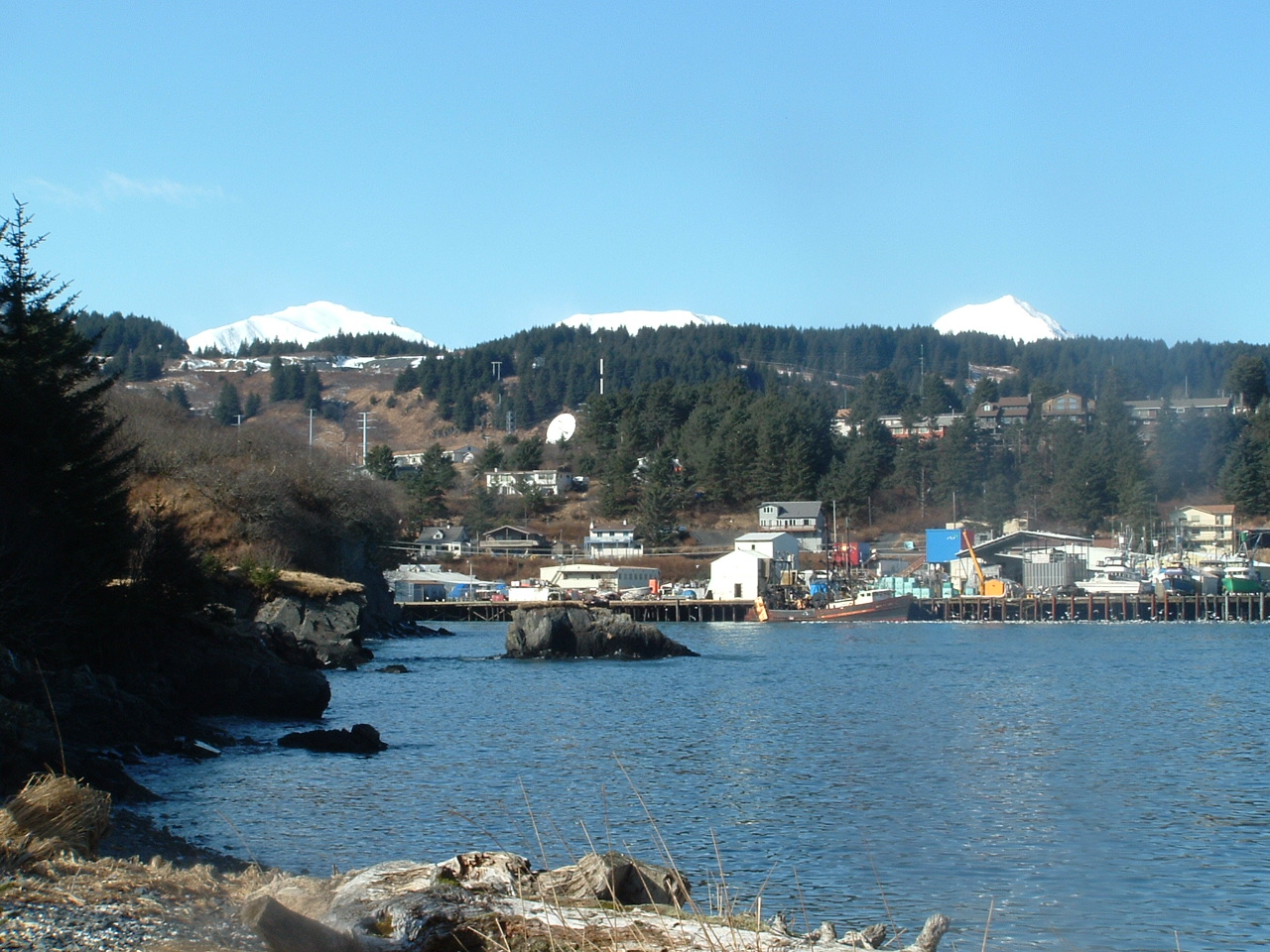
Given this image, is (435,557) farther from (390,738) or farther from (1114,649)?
(390,738)

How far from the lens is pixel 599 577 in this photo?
318ft

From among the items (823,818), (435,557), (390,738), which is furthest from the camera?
(435,557)

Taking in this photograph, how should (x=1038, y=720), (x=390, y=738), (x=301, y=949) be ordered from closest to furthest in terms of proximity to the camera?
(x=301, y=949), (x=390, y=738), (x=1038, y=720)

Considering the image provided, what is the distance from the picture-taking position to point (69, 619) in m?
22.1

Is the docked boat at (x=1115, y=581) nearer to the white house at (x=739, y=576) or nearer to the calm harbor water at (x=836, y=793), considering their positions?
the white house at (x=739, y=576)

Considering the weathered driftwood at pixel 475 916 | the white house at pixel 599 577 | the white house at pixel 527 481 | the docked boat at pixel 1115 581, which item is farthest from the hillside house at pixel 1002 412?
the weathered driftwood at pixel 475 916

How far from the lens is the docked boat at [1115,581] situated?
283 feet

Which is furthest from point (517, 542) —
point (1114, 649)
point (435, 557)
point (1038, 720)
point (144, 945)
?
point (144, 945)

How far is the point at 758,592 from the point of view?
9144cm

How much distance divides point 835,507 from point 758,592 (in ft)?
86.3

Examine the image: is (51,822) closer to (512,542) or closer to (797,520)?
(797,520)

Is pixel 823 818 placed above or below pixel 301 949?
below

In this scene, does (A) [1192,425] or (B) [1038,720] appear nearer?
(B) [1038,720]

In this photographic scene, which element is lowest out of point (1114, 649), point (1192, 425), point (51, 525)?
point (1114, 649)
